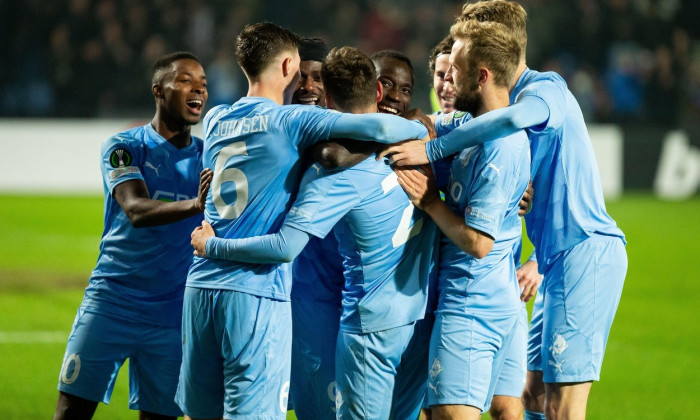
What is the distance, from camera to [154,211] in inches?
A: 176

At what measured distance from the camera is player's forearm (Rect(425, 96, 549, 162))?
3.84 meters

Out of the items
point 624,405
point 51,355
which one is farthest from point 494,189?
point 51,355

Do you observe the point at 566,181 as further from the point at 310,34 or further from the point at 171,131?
the point at 310,34

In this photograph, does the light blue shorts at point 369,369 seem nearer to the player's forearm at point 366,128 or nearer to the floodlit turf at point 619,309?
the player's forearm at point 366,128

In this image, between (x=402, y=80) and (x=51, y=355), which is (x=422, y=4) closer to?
(x=51, y=355)

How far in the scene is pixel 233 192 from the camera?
395cm

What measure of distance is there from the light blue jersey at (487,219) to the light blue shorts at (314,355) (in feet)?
2.32

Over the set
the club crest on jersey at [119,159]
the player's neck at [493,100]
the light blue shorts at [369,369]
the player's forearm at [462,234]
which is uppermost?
the player's neck at [493,100]

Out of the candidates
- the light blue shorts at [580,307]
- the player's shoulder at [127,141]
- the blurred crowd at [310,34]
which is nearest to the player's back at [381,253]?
the light blue shorts at [580,307]

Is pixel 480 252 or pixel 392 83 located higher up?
pixel 392 83

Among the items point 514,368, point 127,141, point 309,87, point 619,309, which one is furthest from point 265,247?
point 619,309

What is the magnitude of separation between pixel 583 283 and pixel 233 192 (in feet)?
5.74

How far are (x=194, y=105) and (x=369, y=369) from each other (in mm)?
1930

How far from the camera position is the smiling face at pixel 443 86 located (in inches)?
206
